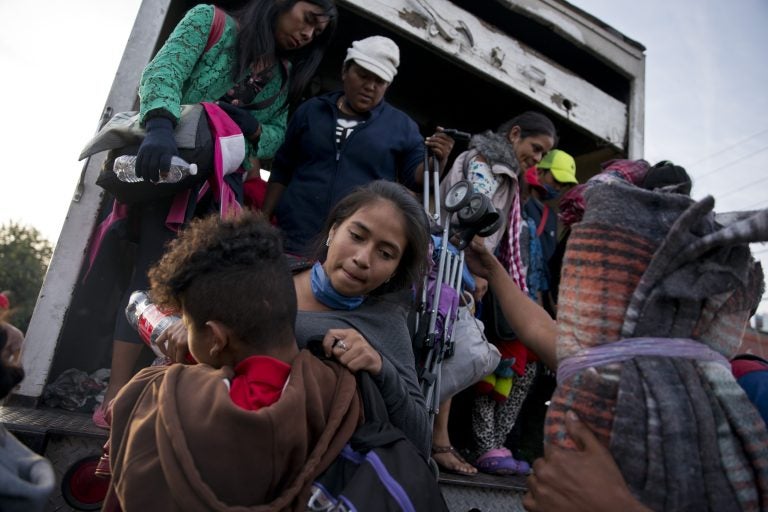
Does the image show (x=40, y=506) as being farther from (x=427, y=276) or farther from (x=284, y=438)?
(x=427, y=276)

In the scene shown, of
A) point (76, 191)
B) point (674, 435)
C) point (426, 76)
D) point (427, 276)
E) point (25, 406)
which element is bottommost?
point (25, 406)

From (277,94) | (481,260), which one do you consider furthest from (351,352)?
(277,94)

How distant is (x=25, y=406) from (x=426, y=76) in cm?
397

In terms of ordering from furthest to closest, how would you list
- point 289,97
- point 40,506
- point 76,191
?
point 289,97 < point 76,191 < point 40,506

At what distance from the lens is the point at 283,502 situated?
1.23 meters

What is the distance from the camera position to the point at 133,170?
2.20m

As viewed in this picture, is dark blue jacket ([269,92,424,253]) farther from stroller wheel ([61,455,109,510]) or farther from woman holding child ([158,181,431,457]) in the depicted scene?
stroller wheel ([61,455,109,510])

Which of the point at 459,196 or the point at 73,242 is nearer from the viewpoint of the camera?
the point at 459,196

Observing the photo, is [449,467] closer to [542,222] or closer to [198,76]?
[542,222]

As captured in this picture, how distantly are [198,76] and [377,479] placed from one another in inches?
83.0

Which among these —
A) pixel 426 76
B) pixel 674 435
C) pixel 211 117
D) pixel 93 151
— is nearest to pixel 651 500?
pixel 674 435

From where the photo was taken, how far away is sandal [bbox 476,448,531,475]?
10.2 feet

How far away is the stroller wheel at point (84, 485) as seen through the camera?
6.90ft

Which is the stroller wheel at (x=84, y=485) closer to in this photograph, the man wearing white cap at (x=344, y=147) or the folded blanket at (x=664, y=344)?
the man wearing white cap at (x=344, y=147)
